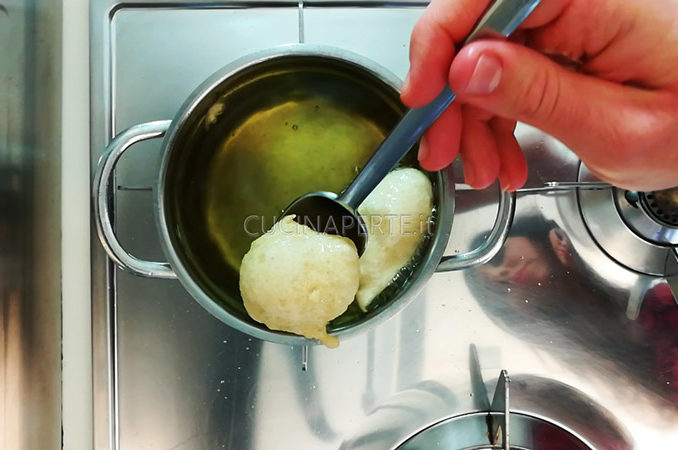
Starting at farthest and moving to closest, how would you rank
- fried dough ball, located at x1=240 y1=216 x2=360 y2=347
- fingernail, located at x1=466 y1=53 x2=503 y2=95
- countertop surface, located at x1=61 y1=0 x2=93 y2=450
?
countertop surface, located at x1=61 y1=0 x2=93 y2=450
fried dough ball, located at x1=240 y1=216 x2=360 y2=347
fingernail, located at x1=466 y1=53 x2=503 y2=95

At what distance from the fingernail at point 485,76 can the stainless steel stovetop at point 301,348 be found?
210mm

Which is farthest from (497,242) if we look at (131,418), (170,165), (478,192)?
(131,418)

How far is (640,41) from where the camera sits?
371 millimetres

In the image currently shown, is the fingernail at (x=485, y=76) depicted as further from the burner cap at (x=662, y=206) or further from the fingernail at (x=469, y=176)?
the burner cap at (x=662, y=206)

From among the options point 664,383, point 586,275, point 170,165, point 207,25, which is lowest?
point 664,383

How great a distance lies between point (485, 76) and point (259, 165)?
0.26m

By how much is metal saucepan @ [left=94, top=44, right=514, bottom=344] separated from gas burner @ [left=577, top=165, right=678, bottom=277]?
15cm

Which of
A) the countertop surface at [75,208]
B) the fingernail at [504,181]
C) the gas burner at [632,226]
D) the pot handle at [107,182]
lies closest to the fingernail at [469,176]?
the fingernail at [504,181]

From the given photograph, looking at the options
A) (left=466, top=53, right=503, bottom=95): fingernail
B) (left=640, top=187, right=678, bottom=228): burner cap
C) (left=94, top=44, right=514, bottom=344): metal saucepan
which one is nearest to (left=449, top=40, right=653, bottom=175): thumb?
(left=466, top=53, right=503, bottom=95): fingernail

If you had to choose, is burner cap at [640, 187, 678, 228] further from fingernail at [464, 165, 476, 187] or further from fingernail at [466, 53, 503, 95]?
fingernail at [466, 53, 503, 95]

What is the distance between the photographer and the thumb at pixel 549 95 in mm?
346

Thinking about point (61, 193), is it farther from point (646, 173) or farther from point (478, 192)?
point (646, 173)

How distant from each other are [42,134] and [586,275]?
581 mm

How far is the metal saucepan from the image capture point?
1.49 ft
